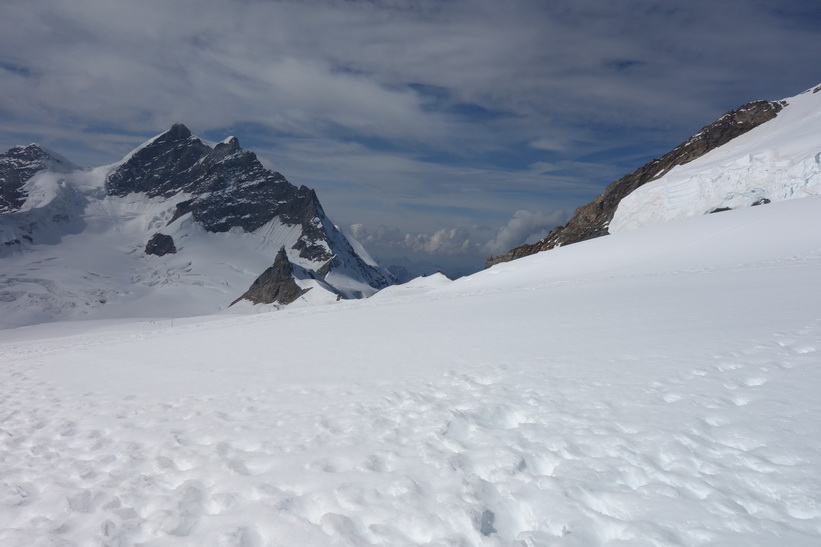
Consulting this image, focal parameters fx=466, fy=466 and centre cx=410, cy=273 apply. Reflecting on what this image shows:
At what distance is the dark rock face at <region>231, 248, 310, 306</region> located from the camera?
479ft

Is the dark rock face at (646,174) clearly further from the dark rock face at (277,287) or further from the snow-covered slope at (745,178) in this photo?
the dark rock face at (277,287)

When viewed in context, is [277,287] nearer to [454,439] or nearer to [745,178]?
[745,178]

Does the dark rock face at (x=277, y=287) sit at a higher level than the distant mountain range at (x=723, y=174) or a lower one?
lower

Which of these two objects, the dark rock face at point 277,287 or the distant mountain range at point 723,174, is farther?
the dark rock face at point 277,287

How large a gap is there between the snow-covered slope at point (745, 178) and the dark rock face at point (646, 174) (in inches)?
190

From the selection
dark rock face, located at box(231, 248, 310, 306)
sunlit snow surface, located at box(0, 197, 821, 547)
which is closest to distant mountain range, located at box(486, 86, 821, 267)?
sunlit snow surface, located at box(0, 197, 821, 547)

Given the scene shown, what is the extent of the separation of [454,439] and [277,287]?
499 ft

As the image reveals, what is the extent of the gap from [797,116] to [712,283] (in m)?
55.5

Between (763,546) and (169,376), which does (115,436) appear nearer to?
(169,376)

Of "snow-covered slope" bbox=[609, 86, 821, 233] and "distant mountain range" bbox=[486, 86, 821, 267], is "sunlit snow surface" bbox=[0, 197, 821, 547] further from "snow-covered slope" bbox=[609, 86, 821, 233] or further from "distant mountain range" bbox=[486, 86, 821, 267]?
"distant mountain range" bbox=[486, 86, 821, 267]

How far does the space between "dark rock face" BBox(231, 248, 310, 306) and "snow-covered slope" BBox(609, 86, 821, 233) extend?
357 feet

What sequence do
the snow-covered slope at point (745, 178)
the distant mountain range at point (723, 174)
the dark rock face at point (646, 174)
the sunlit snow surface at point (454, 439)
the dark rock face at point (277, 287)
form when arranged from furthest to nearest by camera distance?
the dark rock face at point (277, 287) → the dark rock face at point (646, 174) → the distant mountain range at point (723, 174) → the snow-covered slope at point (745, 178) → the sunlit snow surface at point (454, 439)

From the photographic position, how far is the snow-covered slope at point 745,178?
3825 cm

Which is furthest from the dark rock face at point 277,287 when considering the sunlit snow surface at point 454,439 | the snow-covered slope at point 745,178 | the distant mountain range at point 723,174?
the sunlit snow surface at point 454,439
